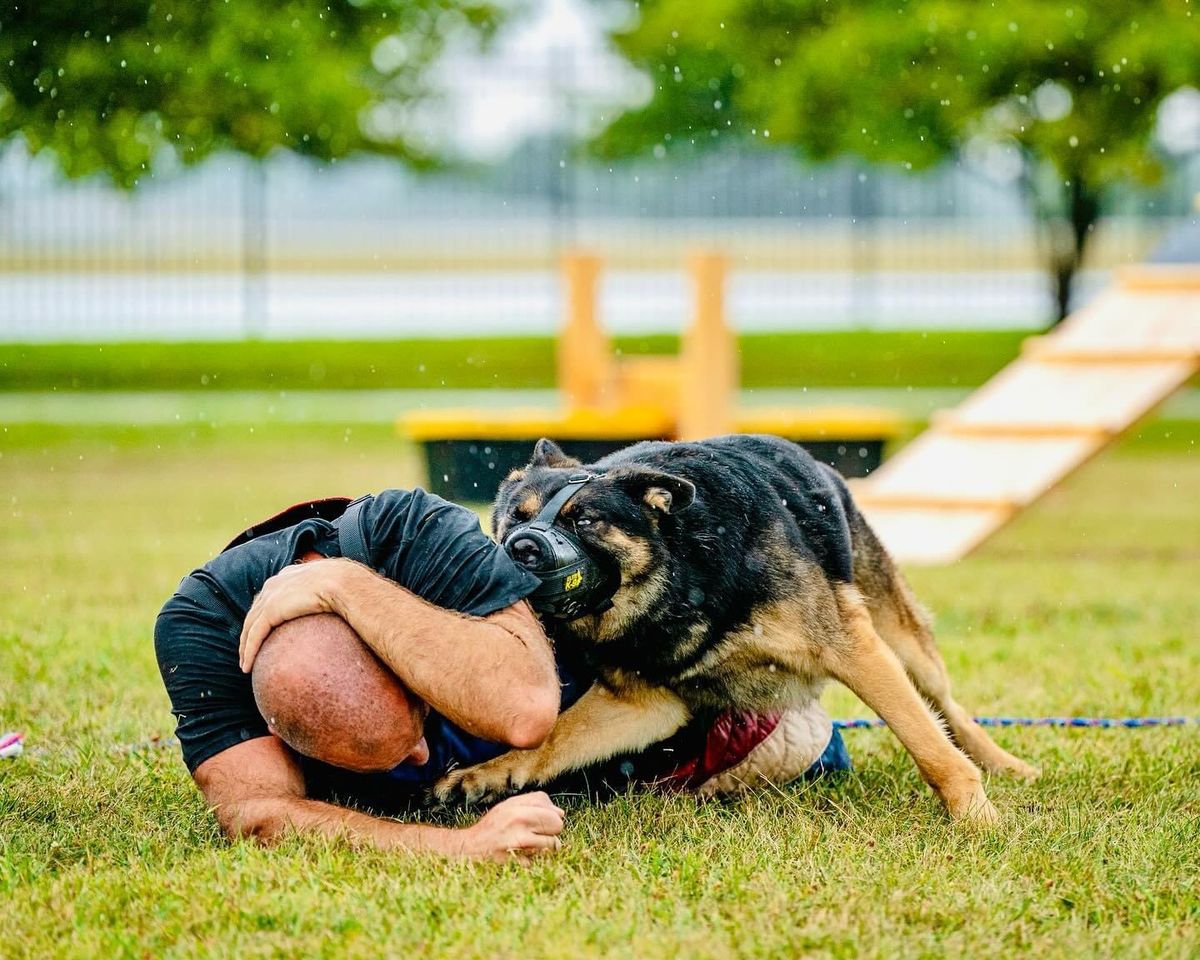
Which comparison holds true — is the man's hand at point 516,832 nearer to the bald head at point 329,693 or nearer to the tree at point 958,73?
the bald head at point 329,693

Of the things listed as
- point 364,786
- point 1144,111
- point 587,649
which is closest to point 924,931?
point 587,649

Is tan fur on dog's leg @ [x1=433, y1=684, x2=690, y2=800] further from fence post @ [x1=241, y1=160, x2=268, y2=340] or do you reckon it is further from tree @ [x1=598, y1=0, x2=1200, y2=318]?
fence post @ [x1=241, y1=160, x2=268, y2=340]

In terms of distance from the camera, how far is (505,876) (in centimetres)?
328

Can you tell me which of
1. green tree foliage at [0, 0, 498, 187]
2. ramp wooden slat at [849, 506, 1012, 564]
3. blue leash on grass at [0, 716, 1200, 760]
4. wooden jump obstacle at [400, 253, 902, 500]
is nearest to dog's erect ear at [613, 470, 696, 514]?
blue leash on grass at [0, 716, 1200, 760]

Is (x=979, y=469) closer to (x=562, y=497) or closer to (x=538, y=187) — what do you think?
(x=562, y=497)

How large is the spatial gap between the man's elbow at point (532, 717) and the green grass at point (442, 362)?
15220 mm

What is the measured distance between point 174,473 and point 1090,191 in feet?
36.2

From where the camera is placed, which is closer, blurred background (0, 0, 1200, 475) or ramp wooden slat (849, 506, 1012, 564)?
ramp wooden slat (849, 506, 1012, 564)

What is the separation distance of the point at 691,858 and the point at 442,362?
16606 millimetres

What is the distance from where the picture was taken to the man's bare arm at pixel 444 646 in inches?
125

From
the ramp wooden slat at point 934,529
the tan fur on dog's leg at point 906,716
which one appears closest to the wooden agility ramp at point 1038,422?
the ramp wooden slat at point 934,529

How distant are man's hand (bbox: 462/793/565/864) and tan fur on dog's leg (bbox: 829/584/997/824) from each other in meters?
0.84

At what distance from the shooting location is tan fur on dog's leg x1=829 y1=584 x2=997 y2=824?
3828 millimetres

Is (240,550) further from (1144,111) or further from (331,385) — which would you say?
(331,385)
